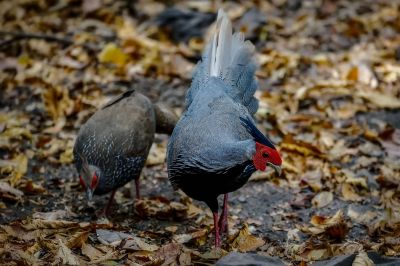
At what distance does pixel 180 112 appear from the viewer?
21.5ft

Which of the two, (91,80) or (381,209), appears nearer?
(381,209)

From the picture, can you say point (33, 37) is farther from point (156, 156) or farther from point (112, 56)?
point (156, 156)

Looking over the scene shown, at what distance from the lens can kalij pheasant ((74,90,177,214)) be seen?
4957 millimetres

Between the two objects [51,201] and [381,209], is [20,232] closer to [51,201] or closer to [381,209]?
[51,201]

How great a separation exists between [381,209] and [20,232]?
2.76 metres

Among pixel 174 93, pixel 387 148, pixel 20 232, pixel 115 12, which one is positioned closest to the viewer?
pixel 20 232

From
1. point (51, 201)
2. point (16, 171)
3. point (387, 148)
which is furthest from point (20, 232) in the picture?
point (387, 148)

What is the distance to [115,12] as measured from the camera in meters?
8.87

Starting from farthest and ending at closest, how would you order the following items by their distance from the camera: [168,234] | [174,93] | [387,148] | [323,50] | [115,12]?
[115,12] → [323,50] → [174,93] → [387,148] → [168,234]

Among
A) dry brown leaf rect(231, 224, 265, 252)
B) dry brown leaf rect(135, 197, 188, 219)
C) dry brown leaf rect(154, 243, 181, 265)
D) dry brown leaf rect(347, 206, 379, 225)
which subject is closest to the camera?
dry brown leaf rect(154, 243, 181, 265)

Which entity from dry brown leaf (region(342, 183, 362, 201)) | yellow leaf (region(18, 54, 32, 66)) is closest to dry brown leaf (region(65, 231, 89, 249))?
dry brown leaf (region(342, 183, 362, 201))

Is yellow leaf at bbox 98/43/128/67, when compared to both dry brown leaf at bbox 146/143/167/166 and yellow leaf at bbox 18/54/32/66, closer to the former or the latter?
yellow leaf at bbox 18/54/32/66

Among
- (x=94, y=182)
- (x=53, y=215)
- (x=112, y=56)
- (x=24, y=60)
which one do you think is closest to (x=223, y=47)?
(x=94, y=182)

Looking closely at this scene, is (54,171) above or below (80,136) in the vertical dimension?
below
